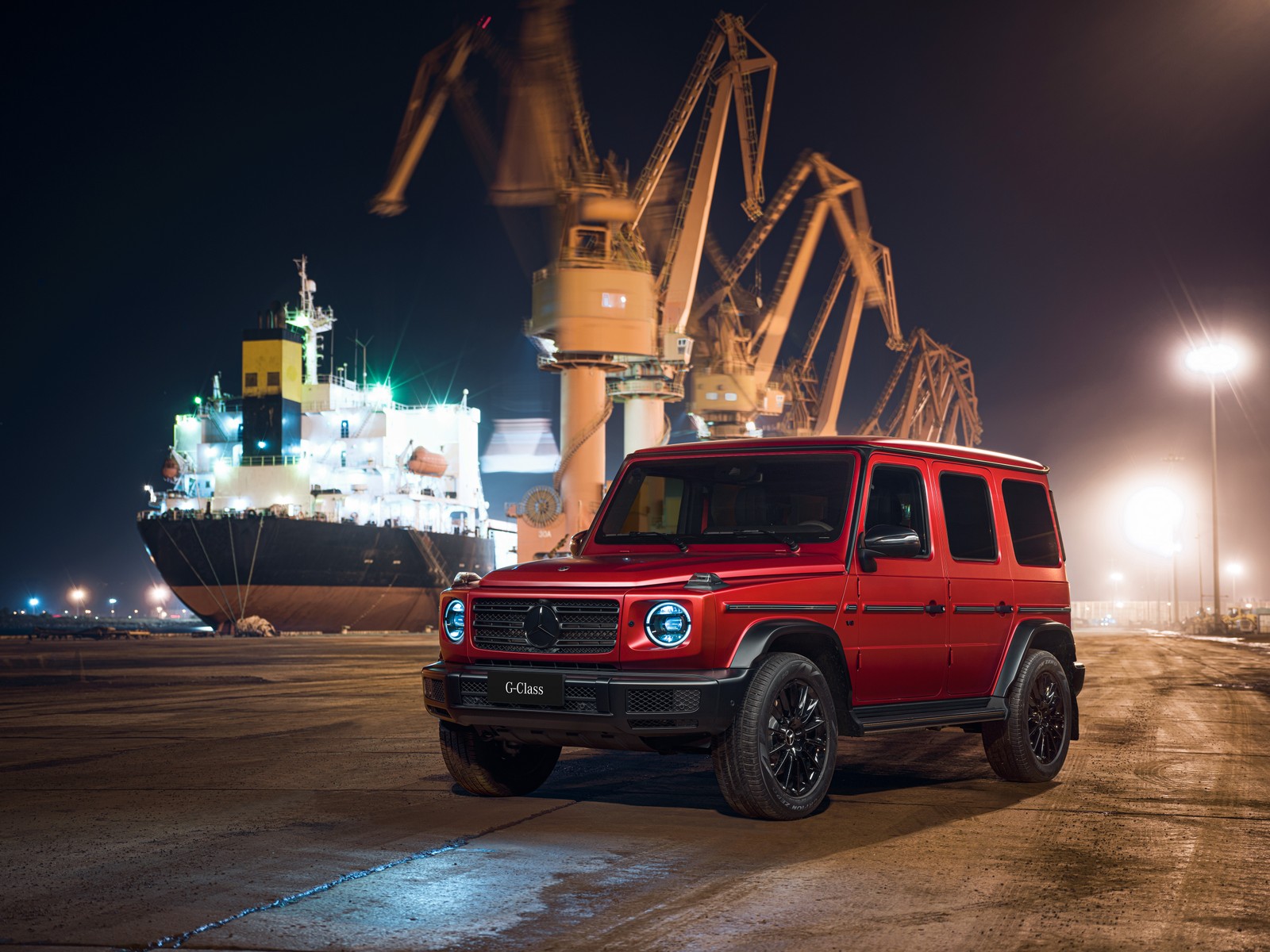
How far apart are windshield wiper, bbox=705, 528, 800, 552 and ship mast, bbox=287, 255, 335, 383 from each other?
67.2 metres

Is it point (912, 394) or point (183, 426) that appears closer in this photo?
point (183, 426)

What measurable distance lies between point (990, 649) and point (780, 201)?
74959mm

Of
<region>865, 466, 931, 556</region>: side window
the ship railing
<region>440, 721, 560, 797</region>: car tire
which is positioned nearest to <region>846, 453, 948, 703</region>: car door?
<region>865, 466, 931, 556</region>: side window

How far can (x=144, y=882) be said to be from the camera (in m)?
5.47

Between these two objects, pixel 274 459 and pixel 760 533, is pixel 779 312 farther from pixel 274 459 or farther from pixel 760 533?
pixel 760 533

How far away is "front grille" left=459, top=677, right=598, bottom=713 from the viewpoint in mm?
6523

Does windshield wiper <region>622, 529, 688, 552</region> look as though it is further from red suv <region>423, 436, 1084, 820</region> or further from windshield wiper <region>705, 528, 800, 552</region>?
windshield wiper <region>705, 528, 800, 552</region>

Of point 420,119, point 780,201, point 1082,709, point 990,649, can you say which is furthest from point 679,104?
point 990,649

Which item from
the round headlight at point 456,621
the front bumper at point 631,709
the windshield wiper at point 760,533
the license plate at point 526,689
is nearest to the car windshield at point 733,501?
the windshield wiper at point 760,533

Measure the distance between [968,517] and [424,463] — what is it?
62.6 metres

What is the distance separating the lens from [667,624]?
6.54 metres

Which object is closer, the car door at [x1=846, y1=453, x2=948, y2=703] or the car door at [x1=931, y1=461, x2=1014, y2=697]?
the car door at [x1=846, y1=453, x2=948, y2=703]

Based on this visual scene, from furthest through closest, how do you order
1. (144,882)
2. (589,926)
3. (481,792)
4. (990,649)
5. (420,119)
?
(420,119) → (990,649) → (481,792) → (144,882) → (589,926)

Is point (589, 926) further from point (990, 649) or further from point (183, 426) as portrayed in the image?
point (183, 426)
